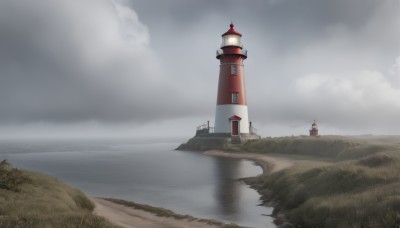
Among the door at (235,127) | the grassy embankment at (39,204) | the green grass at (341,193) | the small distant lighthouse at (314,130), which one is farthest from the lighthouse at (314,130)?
the grassy embankment at (39,204)

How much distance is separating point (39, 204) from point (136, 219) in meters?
4.61

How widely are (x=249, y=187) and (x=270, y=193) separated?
139 inches

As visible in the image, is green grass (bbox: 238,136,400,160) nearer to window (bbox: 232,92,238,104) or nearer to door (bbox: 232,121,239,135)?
door (bbox: 232,121,239,135)

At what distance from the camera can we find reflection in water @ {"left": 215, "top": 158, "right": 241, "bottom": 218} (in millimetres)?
20359

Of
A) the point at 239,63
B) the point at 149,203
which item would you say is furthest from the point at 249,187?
the point at 239,63

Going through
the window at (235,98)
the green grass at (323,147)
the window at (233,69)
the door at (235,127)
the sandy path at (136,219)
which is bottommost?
the sandy path at (136,219)

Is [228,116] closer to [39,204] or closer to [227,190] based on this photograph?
[227,190]

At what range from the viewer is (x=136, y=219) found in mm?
17078

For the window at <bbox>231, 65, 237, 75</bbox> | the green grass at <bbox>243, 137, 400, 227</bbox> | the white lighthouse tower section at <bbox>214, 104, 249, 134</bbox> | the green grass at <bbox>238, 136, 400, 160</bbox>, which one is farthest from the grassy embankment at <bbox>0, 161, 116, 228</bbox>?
the window at <bbox>231, 65, 237, 75</bbox>

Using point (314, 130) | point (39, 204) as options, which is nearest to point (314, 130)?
point (314, 130)

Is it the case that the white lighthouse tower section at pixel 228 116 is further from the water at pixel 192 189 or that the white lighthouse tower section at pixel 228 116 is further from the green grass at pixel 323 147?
the water at pixel 192 189

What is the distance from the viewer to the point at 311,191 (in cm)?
1895

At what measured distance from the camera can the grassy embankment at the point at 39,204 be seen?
11352mm

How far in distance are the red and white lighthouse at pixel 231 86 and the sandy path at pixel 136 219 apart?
36.6 m
